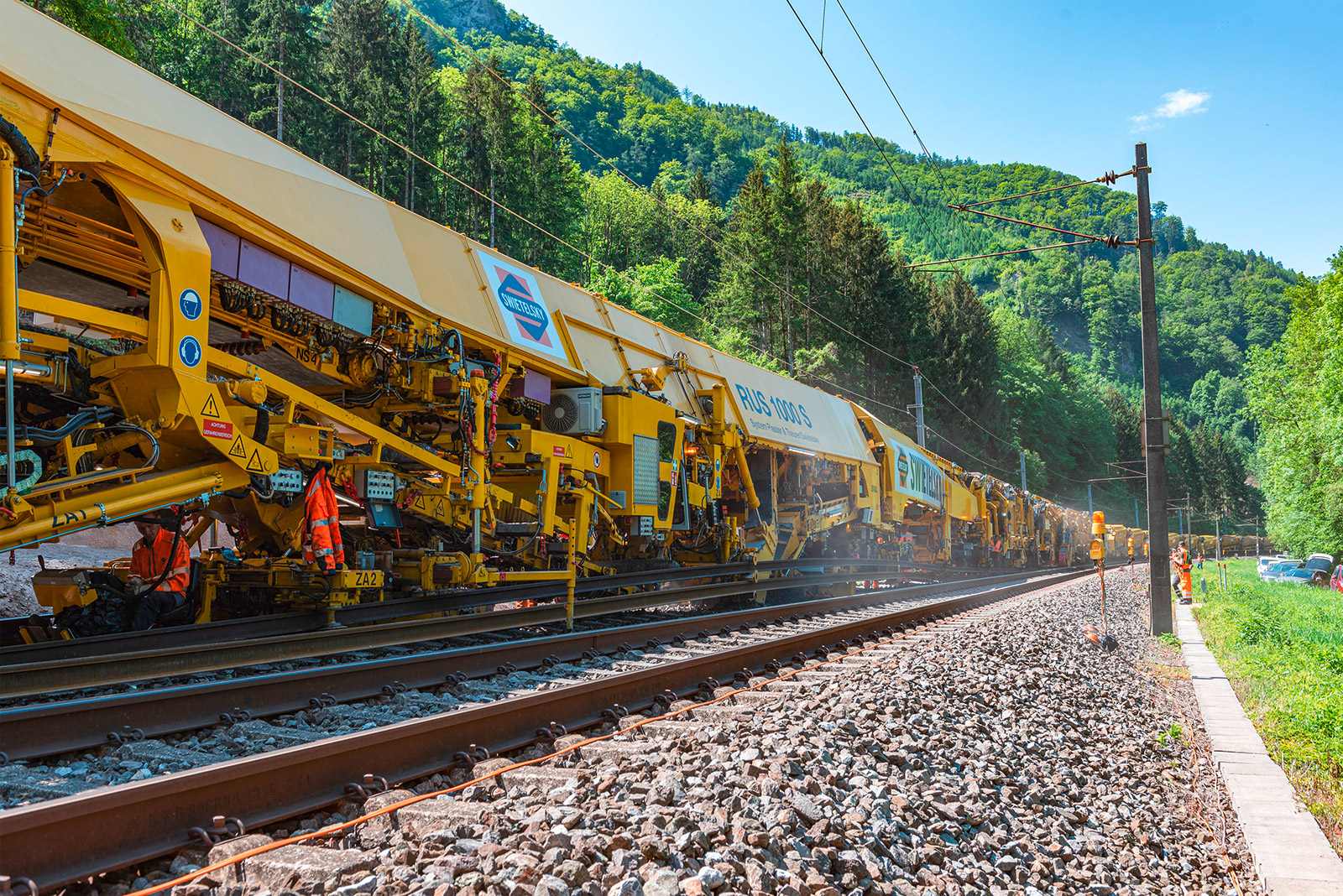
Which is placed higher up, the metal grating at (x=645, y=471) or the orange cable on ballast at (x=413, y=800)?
the metal grating at (x=645, y=471)

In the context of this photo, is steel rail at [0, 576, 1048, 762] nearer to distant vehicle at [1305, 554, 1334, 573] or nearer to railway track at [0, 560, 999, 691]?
railway track at [0, 560, 999, 691]

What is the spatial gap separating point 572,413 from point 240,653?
4.48 m

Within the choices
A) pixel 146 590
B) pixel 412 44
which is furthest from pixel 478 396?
pixel 412 44

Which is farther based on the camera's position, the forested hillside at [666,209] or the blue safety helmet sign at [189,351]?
the forested hillside at [666,209]

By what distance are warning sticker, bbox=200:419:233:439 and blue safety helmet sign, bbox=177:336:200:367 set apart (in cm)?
39

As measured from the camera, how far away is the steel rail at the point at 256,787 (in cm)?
250

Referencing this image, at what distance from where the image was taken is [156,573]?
7227 millimetres

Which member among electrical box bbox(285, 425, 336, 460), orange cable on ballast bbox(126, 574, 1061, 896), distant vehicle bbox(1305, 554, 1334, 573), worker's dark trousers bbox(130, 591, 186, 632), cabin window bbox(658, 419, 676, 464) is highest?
cabin window bbox(658, 419, 676, 464)

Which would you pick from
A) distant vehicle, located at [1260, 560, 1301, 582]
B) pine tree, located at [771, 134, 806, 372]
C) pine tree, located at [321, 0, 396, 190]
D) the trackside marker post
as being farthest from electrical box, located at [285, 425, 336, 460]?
distant vehicle, located at [1260, 560, 1301, 582]

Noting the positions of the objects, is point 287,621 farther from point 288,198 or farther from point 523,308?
point 523,308

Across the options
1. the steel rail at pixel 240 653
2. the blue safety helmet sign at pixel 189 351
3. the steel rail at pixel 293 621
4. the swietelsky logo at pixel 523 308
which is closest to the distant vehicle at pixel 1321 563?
the steel rail at pixel 293 621

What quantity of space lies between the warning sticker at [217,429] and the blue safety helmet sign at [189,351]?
395 millimetres

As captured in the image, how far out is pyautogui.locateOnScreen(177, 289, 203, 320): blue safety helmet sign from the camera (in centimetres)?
507

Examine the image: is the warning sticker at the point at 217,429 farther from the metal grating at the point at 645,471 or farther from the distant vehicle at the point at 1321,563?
the distant vehicle at the point at 1321,563
